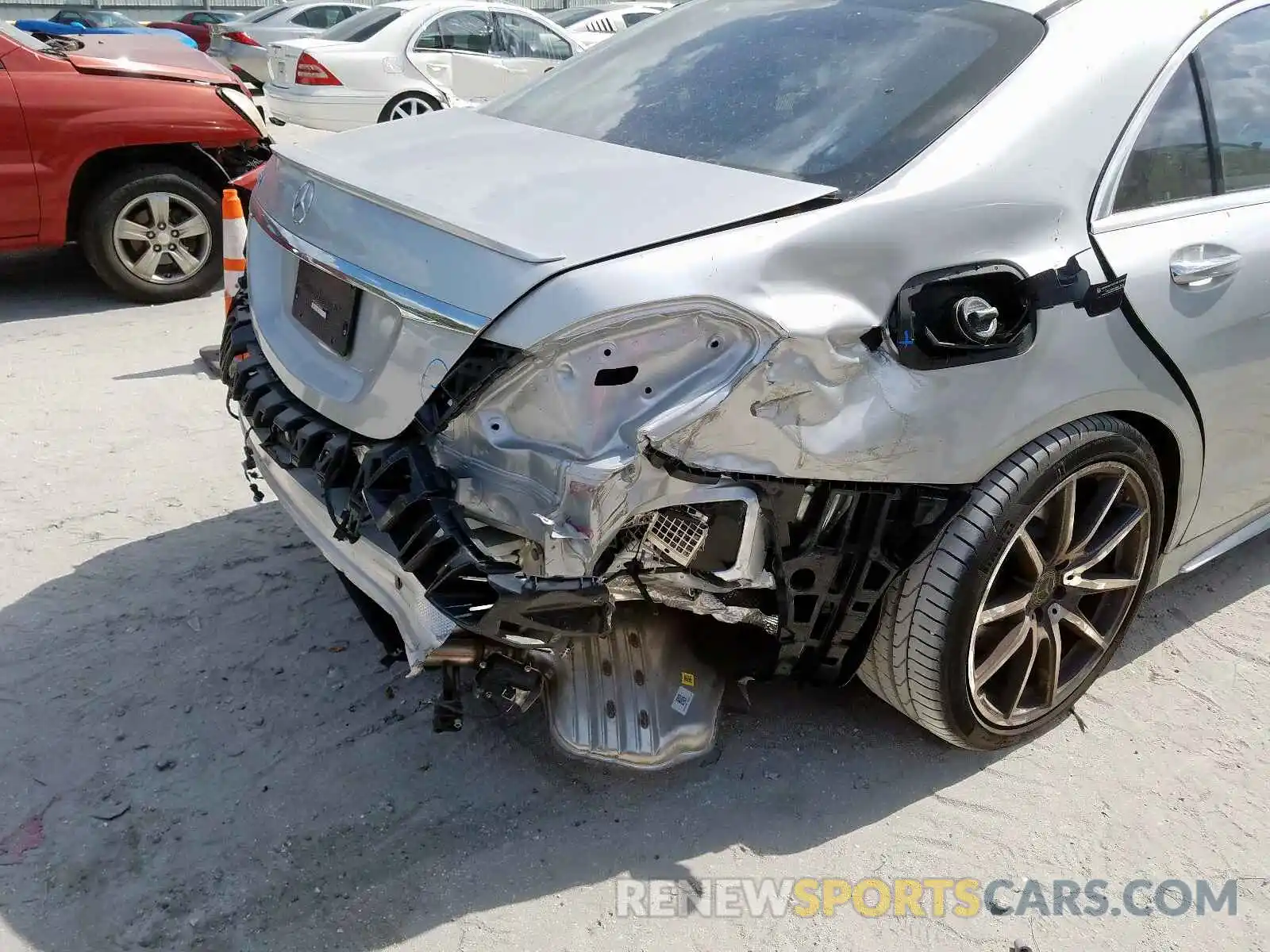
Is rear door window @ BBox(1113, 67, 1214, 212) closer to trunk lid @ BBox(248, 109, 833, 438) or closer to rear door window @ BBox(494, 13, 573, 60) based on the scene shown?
trunk lid @ BBox(248, 109, 833, 438)

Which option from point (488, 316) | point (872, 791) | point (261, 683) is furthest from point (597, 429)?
point (261, 683)

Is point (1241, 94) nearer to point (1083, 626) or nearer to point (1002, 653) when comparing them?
point (1083, 626)

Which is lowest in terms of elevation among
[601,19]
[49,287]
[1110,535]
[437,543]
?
[49,287]

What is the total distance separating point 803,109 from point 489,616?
1.43 m

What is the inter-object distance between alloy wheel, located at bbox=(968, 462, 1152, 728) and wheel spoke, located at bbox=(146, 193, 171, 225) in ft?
17.1

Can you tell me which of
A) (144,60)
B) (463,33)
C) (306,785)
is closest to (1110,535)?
(306,785)

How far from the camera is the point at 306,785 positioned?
262cm

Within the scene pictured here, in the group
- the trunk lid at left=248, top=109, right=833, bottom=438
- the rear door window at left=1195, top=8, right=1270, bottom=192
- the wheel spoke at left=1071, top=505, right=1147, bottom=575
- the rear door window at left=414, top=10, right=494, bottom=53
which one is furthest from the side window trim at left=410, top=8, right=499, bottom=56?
the wheel spoke at left=1071, top=505, right=1147, bottom=575

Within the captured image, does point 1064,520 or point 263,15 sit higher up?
point 1064,520

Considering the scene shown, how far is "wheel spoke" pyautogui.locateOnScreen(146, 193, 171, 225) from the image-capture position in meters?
5.96

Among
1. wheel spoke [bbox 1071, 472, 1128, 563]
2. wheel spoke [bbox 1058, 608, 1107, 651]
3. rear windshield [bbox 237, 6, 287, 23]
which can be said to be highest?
wheel spoke [bbox 1071, 472, 1128, 563]

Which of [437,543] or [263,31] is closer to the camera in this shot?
[437,543]

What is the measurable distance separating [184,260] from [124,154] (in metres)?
0.65

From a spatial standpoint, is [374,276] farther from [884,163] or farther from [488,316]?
[884,163]
